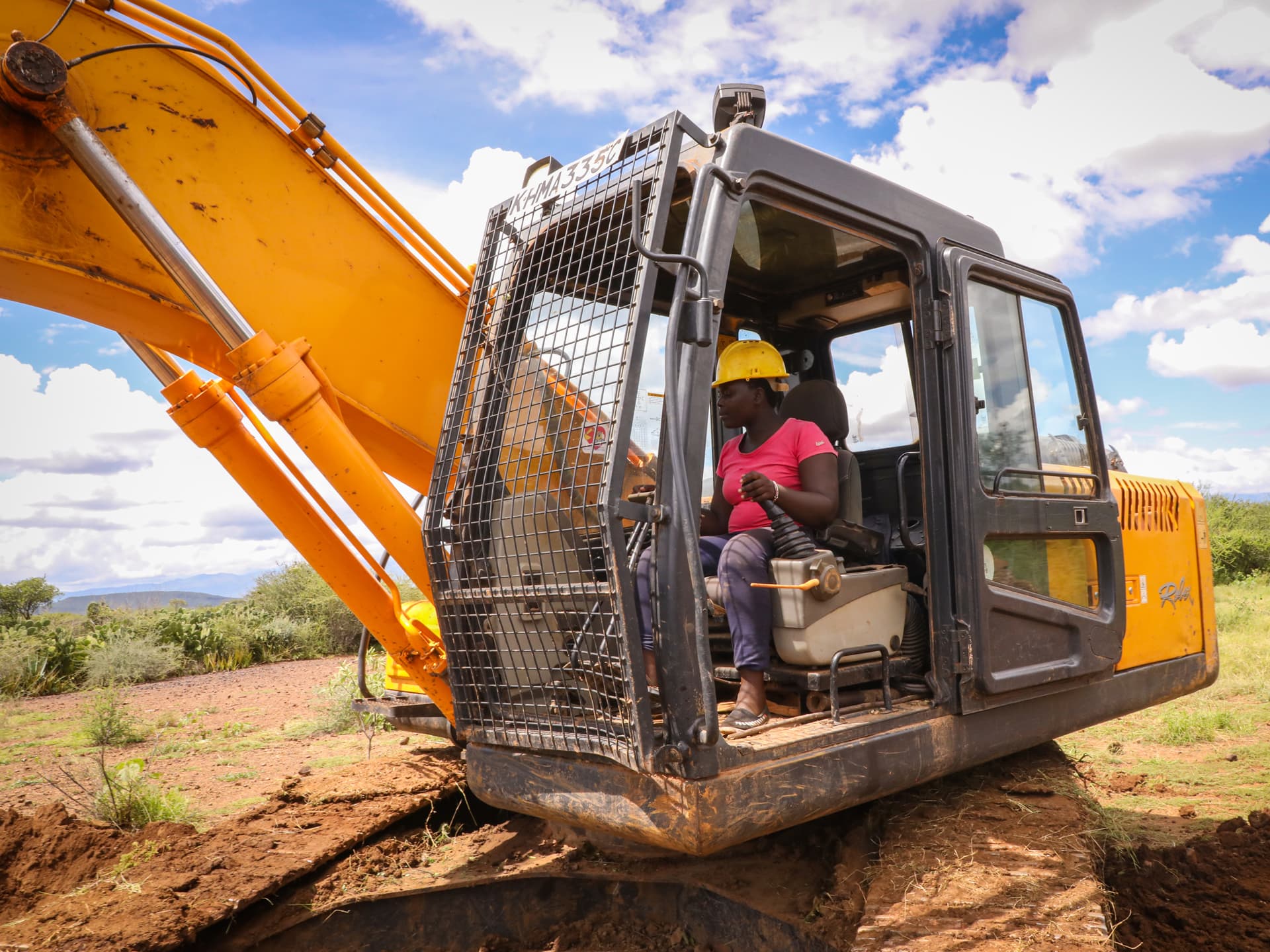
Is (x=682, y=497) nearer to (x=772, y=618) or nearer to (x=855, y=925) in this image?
(x=772, y=618)

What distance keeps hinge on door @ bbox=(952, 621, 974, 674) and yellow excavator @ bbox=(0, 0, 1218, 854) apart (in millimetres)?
16

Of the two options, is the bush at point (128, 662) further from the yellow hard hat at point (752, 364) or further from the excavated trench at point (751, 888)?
the yellow hard hat at point (752, 364)

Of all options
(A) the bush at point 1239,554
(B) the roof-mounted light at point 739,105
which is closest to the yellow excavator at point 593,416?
(B) the roof-mounted light at point 739,105

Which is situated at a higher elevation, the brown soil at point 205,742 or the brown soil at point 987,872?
the brown soil at point 987,872

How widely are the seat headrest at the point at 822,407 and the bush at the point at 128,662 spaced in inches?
378

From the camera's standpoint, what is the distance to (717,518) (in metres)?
4.15

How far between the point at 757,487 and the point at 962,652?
3.25 ft

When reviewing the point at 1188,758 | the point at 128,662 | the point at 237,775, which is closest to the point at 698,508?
the point at 1188,758

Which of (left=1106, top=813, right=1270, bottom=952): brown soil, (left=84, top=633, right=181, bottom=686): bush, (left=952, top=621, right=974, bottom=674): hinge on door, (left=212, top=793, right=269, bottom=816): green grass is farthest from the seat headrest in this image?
(left=84, top=633, right=181, bottom=686): bush

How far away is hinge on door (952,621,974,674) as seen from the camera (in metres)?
3.40

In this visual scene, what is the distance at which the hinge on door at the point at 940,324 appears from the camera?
3.50 meters

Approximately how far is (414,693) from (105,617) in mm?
11674

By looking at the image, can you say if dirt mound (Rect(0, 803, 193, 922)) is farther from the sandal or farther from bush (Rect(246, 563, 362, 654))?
bush (Rect(246, 563, 362, 654))

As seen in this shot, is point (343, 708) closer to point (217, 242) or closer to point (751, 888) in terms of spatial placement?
point (751, 888)
